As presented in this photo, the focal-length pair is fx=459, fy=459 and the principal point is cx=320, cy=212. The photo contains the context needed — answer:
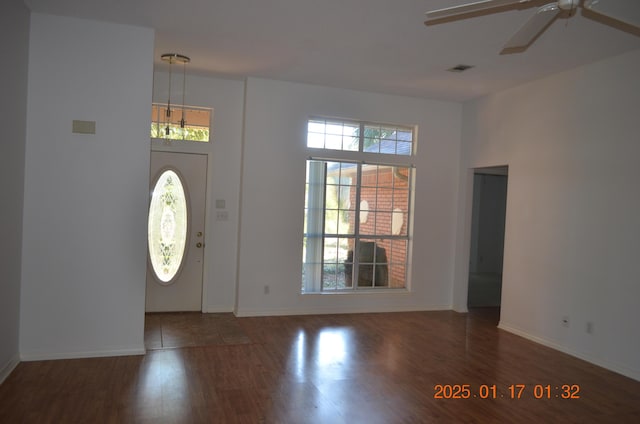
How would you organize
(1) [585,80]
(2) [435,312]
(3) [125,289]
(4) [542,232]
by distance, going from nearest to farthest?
→ (3) [125,289] → (1) [585,80] → (4) [542,232] → (2) [435,312]

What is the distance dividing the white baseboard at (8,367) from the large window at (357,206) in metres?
3.20

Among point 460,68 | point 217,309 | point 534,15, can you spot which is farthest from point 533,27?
point 217,309

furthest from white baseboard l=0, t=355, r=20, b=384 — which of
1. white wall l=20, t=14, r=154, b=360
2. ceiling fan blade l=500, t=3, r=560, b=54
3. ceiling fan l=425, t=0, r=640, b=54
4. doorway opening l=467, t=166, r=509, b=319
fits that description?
doorway opening l=467, t=166, r=509, b=319

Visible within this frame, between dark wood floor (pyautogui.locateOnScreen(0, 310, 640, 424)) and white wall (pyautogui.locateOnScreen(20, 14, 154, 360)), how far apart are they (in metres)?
0.30

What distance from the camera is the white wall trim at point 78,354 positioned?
3.82 meters

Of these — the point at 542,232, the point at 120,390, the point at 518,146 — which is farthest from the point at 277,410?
the point at 518,146

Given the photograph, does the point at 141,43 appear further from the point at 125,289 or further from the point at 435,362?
the point at 435,362

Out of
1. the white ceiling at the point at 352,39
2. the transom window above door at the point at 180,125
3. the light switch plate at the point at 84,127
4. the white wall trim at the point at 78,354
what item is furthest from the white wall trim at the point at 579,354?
the light switch plate at the point at 84,127

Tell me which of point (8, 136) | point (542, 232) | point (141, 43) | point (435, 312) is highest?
point (141, 43)

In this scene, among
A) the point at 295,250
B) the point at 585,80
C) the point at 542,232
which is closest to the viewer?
the point at 585,80

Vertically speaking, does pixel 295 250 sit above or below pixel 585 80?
below

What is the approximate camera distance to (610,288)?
169 inches

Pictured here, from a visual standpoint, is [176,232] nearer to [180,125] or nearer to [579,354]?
[180,125]

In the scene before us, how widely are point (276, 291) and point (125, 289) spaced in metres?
2.08
